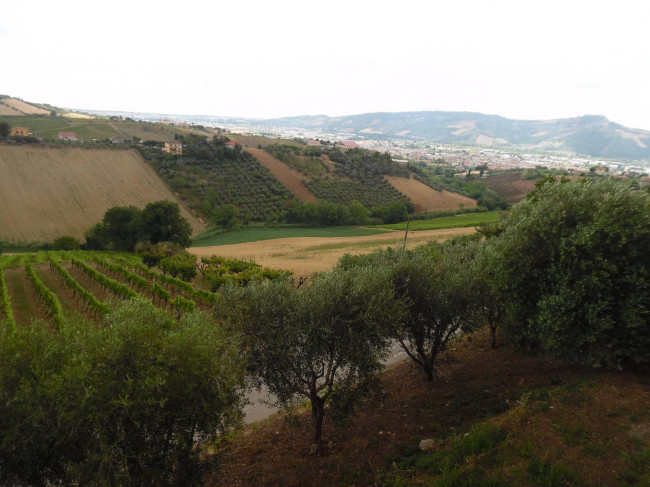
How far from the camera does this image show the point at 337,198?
8712 centimetres

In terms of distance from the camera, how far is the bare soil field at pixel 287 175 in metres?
86.3

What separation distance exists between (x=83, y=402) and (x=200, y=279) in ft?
103

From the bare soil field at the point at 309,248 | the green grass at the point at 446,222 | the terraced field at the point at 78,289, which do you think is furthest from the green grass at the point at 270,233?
the terraced field at the point at 78,289

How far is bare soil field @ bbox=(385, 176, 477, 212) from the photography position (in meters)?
89.4

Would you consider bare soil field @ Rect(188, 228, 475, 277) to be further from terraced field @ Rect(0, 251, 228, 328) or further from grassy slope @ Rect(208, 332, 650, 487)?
grassy slope @ Rect(208, 332, 650, 487)

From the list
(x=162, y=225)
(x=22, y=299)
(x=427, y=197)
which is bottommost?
(x=427, y=197)

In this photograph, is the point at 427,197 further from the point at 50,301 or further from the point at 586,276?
the point at 586,276

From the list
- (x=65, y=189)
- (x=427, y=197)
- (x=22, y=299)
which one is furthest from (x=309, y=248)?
(x=65, y=189)

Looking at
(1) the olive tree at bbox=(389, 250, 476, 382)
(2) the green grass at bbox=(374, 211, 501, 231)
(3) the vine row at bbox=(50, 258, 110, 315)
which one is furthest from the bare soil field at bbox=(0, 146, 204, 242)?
(1) the olive tree at bbox=(389, 250, 476, 382)

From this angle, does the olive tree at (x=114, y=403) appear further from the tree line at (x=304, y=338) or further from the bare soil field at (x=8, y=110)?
the bare soil field at (x=8, y=110)

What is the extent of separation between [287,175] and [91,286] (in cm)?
6518

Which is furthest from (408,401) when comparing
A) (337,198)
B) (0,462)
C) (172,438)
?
(337,198)

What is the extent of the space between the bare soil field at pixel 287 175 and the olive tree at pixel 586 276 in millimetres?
71997

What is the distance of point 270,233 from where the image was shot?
68.6 metres
